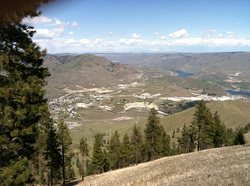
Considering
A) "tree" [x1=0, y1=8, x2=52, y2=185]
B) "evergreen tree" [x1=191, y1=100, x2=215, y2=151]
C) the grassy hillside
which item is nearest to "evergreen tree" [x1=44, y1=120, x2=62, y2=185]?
"tree" [x1=0, y1=8, x2=52, y2=185]

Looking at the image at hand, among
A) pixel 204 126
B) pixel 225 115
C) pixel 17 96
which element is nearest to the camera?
pixel 17 96

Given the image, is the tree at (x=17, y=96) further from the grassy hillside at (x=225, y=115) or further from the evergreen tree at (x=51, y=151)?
the grassy hillside at (x=225, y=115)

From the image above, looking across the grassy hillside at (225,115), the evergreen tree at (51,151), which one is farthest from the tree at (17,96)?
the grassy hillside at (225,115)

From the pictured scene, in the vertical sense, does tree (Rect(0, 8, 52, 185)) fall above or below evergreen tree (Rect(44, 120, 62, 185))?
above

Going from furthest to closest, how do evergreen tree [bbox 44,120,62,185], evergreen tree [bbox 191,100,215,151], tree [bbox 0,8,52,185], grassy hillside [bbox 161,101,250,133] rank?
grassy hillside [bbox 161,101,250,133], evergreen tree [bbox 191,100,215,151], evergreen tree [bbox 44,120,62,185], tree [bbox 0,8,52,185]

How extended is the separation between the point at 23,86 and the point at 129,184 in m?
15.1

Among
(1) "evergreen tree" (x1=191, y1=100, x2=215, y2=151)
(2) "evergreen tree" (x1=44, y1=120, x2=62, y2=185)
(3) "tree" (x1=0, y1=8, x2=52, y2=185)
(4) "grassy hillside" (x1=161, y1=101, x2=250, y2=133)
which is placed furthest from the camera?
(4) "grassy hillside" (x1=161, y1=101, x2=250, y2=133)

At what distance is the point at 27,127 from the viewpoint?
13227 mm

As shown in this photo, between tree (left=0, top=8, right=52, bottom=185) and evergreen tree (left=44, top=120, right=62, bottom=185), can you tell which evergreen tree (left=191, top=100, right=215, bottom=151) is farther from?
tree (left=0, top=8, right=52, bottom=185)

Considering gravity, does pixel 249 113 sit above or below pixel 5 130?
below

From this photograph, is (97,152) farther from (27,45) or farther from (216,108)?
(216,108)

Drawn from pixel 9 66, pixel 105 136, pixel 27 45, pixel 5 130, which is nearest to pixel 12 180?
pixel 5 130

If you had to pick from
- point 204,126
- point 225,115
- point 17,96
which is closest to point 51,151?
point 17,96

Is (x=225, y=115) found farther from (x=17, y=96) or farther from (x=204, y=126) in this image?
(x=17, y=96)
